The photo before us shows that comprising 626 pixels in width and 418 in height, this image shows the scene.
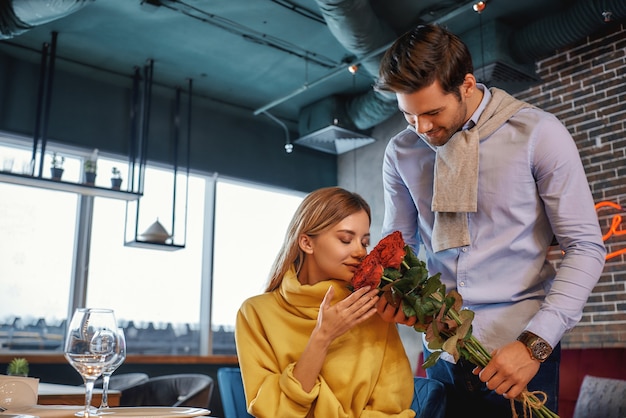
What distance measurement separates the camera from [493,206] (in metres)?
1.60

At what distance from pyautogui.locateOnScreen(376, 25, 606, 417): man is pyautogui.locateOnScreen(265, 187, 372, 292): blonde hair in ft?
1.04

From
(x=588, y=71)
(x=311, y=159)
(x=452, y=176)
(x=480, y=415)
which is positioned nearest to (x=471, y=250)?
(x=452, y=176)

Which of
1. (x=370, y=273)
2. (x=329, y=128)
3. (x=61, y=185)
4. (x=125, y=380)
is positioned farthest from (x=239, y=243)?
(x=370, y=273)

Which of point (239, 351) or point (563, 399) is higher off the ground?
point (239, 351)

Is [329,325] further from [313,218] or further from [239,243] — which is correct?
[239,243]

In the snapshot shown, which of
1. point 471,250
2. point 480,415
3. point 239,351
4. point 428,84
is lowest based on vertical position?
point 480,415

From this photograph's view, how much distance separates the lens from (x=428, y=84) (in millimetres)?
1508

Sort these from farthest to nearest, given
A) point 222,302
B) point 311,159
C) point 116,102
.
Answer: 1. point 311,159
2. point 222,302
3. point 116,102

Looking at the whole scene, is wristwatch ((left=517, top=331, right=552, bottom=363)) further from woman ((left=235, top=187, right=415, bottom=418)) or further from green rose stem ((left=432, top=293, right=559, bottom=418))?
woman ((left=235, top=187, right=415, bottom=418))

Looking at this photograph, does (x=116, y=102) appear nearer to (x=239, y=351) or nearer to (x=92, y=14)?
(x=92, y=14)

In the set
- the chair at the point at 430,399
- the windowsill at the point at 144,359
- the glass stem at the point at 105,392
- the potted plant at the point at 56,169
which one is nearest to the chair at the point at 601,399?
the chair at the point at 430,399

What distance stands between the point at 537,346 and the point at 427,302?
0.25 m

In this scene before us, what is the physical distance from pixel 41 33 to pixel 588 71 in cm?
446

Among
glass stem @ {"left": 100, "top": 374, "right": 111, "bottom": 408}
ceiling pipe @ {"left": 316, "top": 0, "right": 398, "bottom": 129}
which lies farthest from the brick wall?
glass stem @ {"left": 100, "top": 374, "right": 111, "bottom": 408}
